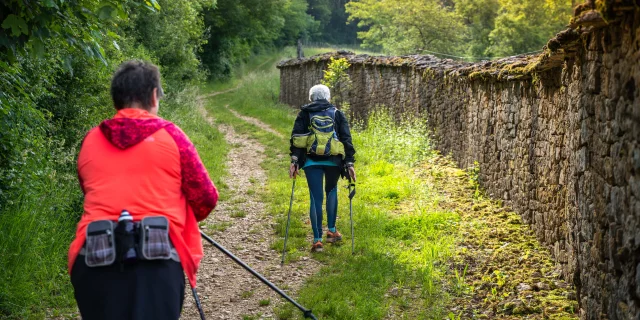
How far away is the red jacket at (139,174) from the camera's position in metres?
3.05

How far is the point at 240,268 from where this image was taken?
758 centimetres

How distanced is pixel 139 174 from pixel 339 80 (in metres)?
17.4

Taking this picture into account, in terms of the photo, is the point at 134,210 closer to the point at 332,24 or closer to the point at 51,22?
the point at 51,22

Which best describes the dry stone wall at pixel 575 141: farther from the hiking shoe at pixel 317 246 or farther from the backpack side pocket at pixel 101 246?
the backpack side pocket at pixel 101 246

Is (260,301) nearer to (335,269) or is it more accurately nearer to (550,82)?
(335,269)

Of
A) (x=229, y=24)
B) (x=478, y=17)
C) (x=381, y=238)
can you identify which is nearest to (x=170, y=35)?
(x=381, y=238)

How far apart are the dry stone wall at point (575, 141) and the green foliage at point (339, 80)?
24.7 ft

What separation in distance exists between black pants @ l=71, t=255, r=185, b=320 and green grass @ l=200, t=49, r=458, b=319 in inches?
120

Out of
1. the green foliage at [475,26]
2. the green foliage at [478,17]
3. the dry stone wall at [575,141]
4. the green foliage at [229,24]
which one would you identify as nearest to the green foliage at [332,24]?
the green foliage at [475,26]

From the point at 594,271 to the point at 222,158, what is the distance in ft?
36.0

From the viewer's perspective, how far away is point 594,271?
196 inches

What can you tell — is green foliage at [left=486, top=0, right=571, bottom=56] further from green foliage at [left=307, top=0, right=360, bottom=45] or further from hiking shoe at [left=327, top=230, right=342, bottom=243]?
green foliage at [left=307, top=0, right=360, bottom=45]

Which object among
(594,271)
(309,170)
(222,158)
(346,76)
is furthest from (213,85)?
(594,271)

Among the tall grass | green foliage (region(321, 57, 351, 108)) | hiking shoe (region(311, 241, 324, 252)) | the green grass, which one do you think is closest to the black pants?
the tall grass
